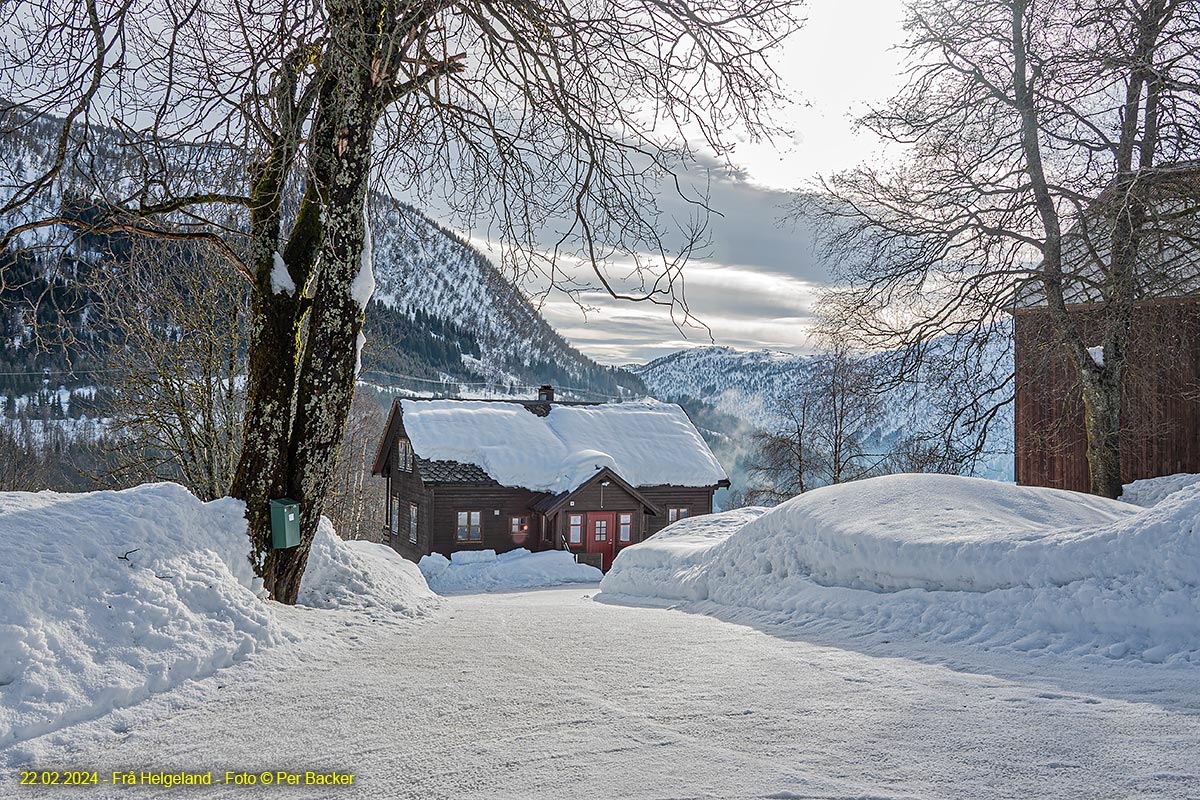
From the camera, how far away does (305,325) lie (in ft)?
23.2

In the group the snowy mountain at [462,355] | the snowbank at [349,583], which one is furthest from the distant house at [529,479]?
the snowy mountain at [462,355]

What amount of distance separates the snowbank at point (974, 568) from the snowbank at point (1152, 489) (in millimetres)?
6553

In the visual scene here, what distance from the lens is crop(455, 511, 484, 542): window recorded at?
1159 inches

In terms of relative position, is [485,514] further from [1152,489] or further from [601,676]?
[601,676]

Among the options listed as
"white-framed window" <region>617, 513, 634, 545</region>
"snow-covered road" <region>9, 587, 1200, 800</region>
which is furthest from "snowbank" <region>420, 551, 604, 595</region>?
"snow-covered road" <region>9, 587, 1200, 800</region>

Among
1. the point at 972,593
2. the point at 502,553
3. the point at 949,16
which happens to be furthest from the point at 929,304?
the point at 502,553

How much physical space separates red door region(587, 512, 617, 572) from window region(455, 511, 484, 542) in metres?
4.29

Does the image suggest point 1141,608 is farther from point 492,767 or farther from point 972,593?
point 492,767

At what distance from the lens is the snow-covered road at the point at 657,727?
316 cm

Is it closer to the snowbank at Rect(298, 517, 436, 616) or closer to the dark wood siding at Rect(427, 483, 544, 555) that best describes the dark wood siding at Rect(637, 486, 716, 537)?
the dark wood siding at Rect(427, 483, 544, 555)

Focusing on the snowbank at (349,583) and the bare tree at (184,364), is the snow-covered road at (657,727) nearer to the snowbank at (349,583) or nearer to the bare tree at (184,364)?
the snowbank at (349,583)

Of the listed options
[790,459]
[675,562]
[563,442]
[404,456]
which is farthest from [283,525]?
[404,456]

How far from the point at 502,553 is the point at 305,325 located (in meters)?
23.7

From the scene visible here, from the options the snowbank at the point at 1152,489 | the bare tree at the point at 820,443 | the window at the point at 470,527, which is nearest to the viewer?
the snowbank at the point at 1152,489
